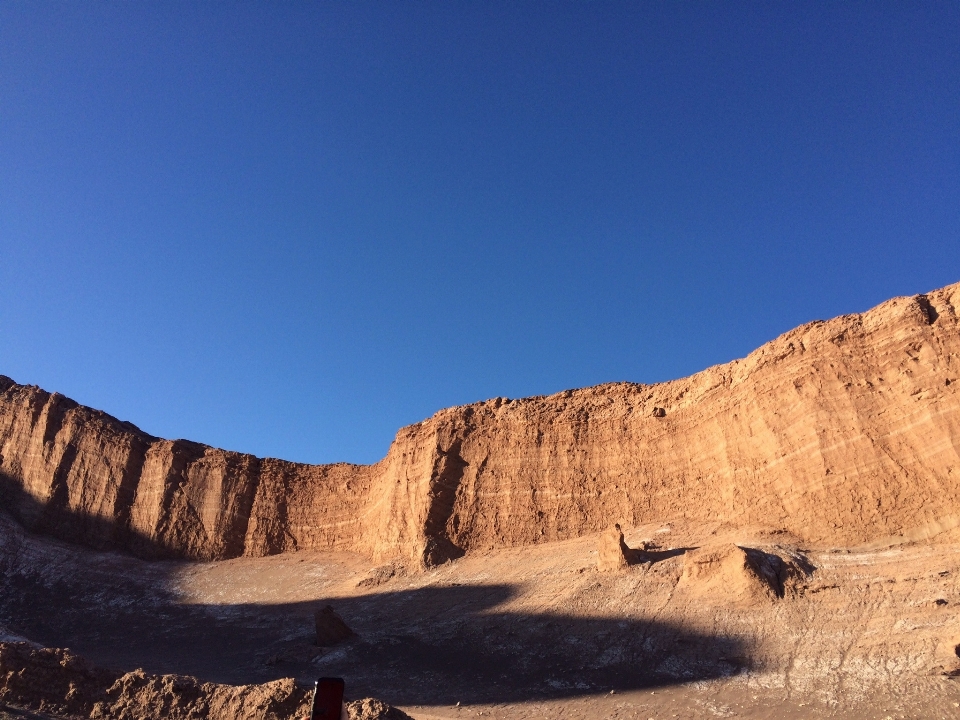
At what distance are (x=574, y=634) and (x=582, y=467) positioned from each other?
551 inches

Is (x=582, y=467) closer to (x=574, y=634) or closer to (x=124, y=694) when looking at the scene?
(x=574, y=634)

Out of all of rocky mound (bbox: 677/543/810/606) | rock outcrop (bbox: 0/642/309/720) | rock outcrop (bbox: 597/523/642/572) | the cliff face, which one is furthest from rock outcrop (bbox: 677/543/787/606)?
rock outcrop (bbox: 0/642/309/720)

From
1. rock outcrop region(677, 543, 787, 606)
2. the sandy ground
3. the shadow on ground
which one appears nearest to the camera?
the sandy ground

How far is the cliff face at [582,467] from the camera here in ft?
79.0

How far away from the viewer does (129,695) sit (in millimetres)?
8867

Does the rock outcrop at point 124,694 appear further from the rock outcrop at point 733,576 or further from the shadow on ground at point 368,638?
the rock outcrop at point 733,576

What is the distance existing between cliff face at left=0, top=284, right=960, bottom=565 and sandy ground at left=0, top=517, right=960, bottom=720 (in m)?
2.21

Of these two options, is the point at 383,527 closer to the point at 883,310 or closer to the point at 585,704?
the point at 585,704

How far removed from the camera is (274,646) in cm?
2561

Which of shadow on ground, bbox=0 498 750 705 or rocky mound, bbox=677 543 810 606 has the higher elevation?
rocky mound, bbox=677 543 810 606

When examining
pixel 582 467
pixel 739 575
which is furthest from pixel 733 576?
pixel 582 467

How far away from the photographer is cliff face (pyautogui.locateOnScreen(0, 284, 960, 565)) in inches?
948

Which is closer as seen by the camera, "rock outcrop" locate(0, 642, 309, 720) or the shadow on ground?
"rock outcrop" locate(0, 642, 309, 720)

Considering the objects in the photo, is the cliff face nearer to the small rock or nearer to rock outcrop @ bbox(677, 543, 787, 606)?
rock outcrop @ bbox(677, 543, 787, 606)
